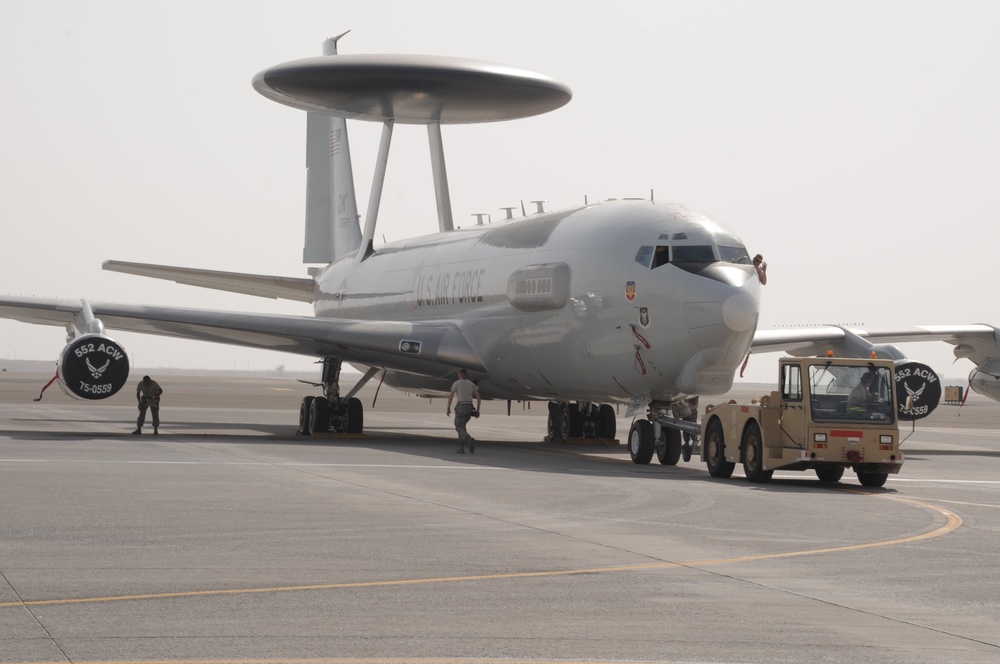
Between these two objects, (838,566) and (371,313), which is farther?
(371,313)

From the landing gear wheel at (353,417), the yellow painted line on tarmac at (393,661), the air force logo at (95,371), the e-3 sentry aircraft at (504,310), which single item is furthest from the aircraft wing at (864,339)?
the yellow painted line on tarmac at (393,661)

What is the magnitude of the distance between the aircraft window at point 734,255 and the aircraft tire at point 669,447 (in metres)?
3.14

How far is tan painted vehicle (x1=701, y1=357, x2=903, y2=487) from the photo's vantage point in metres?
20.5

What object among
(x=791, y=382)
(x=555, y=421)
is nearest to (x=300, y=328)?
(x=555, y=421)

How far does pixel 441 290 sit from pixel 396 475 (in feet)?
40.2

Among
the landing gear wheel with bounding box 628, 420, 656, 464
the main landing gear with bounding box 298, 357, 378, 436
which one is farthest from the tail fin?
the landing gear wheel with bounding box 628, 420, 656, 464

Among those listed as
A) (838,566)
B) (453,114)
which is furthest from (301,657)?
(453,114)

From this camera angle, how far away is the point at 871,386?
21.2m

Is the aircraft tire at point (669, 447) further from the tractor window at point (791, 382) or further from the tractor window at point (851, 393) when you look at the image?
the tractor window at point (851, 393)

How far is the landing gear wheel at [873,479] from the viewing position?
21.0 m

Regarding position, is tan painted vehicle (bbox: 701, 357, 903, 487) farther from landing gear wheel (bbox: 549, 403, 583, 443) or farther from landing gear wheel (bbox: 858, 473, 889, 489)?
landing gear wheel (bbox: 549, 403, 583, 443)

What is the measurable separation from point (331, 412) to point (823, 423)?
14.9 metres

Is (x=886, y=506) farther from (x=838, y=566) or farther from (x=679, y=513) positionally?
(x=838, y=566)

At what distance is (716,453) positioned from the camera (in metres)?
22.1
